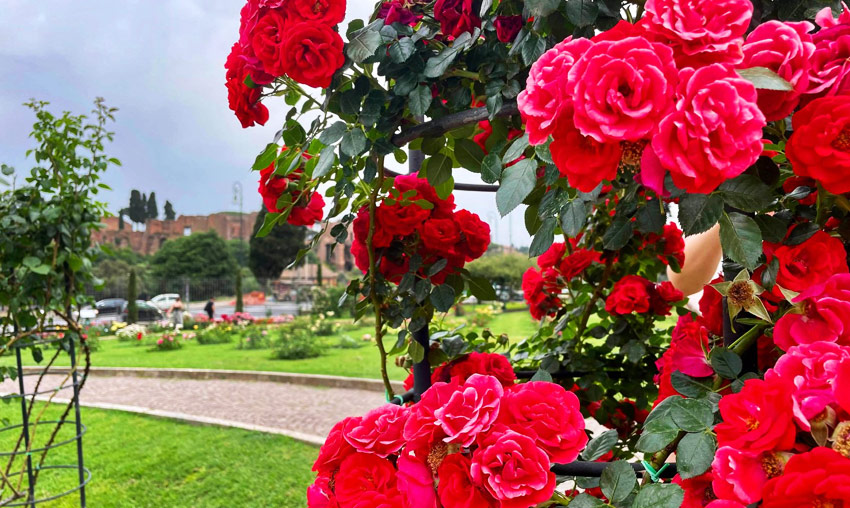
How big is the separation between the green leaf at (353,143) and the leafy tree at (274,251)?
991 inches

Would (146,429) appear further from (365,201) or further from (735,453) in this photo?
(735,453)

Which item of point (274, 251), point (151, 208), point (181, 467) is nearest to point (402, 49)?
point (181, 467)

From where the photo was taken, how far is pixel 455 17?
2.40ft

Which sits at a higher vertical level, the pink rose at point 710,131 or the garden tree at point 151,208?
the garden tree at point 151,208

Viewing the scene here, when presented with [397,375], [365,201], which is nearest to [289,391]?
[397,375]

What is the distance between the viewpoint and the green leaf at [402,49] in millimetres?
686

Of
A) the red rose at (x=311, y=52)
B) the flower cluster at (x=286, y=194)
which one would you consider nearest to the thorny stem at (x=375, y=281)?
the flower cluster at (x=286, y=194)

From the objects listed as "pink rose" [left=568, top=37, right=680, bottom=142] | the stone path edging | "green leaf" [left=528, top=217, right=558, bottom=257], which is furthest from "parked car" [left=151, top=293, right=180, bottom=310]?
"pink rose" [left=568, top=37, right=680, bottom=142]

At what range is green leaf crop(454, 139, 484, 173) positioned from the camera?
843mm

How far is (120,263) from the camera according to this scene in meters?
29.4

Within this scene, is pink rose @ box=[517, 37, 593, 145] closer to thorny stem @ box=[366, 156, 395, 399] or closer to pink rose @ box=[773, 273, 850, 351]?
pink rose @ box=[773, 273, 850, 351]

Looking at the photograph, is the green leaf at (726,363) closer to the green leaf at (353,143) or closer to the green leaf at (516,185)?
the green leaf at (516,185)

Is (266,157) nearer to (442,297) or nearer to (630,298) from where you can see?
(442,297)

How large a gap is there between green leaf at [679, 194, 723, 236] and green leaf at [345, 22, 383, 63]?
39 centimetres
